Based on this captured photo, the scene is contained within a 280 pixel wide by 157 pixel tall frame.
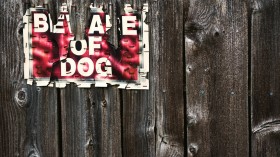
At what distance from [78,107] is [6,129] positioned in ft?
1.05

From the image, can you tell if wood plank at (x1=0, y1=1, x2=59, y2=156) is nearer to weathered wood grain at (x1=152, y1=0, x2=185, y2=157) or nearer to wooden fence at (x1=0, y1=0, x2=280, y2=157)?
wooden fence at (x1=0, y1=0, x2=280, y2=157)

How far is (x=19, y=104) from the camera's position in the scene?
66.8 inches

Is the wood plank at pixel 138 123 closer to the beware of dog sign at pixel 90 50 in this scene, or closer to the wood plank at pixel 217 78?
the beware of dog sign at pixel 90 50

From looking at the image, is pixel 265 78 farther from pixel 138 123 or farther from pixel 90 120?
pixel 90 120

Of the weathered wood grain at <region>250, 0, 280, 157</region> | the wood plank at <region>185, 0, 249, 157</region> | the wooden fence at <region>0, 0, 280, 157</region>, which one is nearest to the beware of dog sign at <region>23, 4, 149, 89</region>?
the wooden fence at <region>0, 0, 280, 157</region>

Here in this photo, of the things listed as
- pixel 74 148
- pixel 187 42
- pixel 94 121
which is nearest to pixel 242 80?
pixel 187 42

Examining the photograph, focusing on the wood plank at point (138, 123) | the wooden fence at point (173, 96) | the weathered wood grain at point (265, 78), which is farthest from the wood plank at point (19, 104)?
the weathered wood grain at point (265, 78)

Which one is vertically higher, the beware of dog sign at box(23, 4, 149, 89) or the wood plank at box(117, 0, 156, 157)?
the beware of dog sign at box(23, 4, 149, 89)

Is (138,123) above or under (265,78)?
under

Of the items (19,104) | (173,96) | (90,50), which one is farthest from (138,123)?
(19,104)

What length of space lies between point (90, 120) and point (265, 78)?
739mm

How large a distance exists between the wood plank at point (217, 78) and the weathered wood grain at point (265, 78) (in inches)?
1.4

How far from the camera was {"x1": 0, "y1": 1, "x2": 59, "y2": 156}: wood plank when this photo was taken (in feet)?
5.50

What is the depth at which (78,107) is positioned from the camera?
1.69 meters
